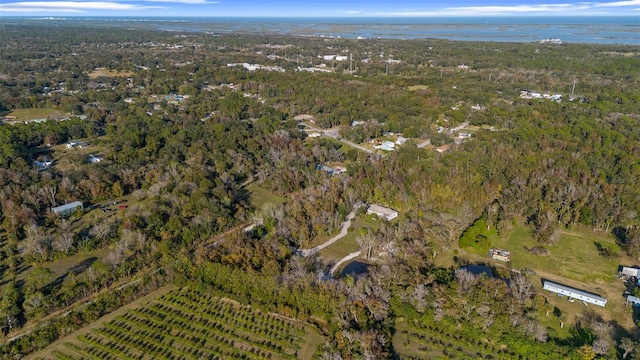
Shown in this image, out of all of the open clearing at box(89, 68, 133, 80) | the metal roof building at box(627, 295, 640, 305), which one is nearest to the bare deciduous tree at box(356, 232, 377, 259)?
the metal roof building at box(627, 295, 640, 305)

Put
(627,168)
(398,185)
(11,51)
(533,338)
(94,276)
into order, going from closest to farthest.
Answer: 1. (533,338)
2. (94,276)
3. (398,185)
4. (627,168)
5. (11,51)

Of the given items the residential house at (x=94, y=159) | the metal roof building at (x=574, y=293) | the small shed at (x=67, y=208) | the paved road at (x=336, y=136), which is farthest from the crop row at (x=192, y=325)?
the paved road at (x=336, y=136)

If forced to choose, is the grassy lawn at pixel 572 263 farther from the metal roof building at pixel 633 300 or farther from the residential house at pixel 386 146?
the residential house at pixel 386 146

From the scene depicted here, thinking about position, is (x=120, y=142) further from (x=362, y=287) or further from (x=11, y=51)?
(x=11, y=51)

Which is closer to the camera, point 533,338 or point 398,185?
point 533,338

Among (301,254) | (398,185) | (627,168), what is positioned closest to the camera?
(301,254)

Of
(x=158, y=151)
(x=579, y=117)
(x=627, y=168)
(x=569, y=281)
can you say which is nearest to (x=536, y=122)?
(x=579, y=117)
